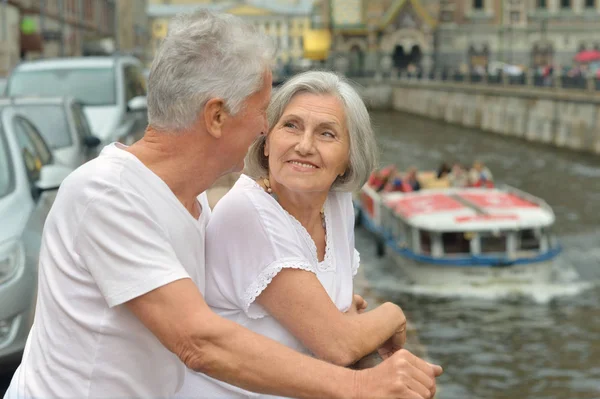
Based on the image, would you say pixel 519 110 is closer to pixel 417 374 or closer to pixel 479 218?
pixel 479 218

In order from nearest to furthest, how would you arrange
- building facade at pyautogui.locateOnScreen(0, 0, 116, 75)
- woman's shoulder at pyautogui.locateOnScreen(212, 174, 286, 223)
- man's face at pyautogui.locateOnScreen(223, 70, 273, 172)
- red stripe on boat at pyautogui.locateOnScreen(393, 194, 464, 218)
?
man's face at pyautogui.locateOnScreen(223, 70, 273, 172)
woman's shoulder at pyautogui.locateOnScreen(212, 174, 286, 223)
red stripe on boat at pyautogui.locateOnScreen(393, 194, 464, 218)
building facade at pyautogui.locateOnScreen(0, 0, 116, 75)

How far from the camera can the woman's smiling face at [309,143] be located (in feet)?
9.83

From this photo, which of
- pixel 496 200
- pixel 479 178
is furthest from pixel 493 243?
pixel 479 178

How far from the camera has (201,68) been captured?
2477 mm

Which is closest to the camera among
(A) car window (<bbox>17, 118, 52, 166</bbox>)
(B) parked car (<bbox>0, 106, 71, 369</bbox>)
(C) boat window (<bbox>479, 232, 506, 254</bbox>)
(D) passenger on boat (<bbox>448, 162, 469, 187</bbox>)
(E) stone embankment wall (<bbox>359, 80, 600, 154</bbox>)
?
(B) parked car (<bbox>0, 106, 71, 369</bbox>)

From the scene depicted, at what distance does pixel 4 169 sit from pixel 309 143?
3618 millimetres

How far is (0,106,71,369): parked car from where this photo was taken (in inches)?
196

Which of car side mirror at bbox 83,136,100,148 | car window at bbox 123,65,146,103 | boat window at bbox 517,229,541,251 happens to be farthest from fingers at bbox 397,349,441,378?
boat window at bbox 517,229,541,251

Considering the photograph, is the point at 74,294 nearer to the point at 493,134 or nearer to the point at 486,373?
the point at 486,373

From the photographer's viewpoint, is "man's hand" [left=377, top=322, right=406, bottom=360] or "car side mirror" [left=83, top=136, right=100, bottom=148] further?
"car side mirror" [left=83, top=136, right=100, bottom=148]

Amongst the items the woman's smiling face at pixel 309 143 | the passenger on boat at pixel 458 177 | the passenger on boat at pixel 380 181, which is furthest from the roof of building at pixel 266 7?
the woman's smiling face at pixel 309 143

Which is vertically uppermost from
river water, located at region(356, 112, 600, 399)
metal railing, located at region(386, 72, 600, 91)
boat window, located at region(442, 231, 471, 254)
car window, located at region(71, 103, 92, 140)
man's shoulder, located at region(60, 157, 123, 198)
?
man's shoulder, located at region(60, 157, 123, 198)

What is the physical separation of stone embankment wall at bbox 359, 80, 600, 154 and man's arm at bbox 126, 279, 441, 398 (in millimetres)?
36169

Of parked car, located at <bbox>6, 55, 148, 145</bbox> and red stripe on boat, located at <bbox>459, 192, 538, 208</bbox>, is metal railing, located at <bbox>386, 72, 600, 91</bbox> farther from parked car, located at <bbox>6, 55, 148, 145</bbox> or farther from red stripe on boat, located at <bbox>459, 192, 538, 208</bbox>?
parked car, located at <bbox>6, 55, 148, 145</bbox>
